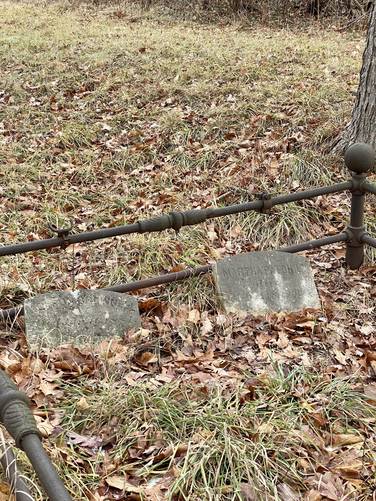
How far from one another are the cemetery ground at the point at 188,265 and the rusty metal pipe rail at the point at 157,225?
525 mm

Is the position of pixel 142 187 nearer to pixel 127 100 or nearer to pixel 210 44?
pixel 127 100

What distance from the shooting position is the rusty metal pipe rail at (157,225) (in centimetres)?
307

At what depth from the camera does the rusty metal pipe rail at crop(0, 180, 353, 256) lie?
3070mm

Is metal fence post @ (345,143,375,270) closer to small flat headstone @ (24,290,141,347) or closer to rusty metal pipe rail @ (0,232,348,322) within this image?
rusty metal pipe rail @ (0,232,348,322)

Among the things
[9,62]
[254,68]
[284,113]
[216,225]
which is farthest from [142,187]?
[9,62]

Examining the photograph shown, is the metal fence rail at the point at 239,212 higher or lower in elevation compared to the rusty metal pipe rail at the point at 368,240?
higher

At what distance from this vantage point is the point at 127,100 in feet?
23.5

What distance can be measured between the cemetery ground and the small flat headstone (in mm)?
89

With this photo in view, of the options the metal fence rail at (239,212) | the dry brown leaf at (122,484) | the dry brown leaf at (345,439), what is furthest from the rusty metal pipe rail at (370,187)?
the dry brown leaf at (122,484)

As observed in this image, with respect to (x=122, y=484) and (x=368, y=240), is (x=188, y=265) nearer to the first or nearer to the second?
(x=368, y=240)

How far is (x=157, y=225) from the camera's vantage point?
333 cm

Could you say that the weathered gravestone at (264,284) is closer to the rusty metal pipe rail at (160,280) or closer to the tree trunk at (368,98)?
the rusty metal pipe rail at (160,280)

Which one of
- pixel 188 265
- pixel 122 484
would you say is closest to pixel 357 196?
pixel 188 265

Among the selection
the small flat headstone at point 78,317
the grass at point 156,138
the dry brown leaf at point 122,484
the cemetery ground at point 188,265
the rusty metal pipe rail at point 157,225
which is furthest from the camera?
the grass at point 156,138
